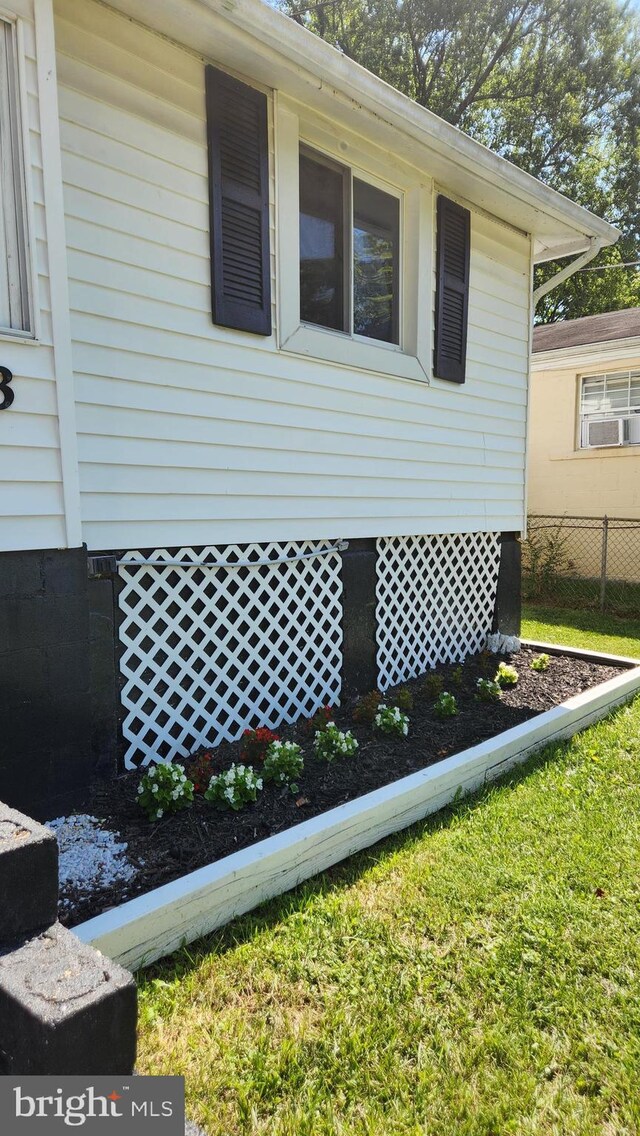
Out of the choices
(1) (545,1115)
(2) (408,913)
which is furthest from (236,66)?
(1) (545,1115)

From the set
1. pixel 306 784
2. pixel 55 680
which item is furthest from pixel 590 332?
pixel 55 680

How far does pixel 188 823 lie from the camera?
2.88 m

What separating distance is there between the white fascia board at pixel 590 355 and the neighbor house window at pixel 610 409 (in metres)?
0.30

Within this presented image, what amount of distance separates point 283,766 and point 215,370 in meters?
2.06

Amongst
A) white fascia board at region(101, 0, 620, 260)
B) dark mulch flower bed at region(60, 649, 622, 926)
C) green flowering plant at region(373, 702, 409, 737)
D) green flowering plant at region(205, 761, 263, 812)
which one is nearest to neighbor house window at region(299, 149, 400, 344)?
white fascia board at region(101, 0, 620, 260)

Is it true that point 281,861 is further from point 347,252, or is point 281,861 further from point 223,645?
point 347,252

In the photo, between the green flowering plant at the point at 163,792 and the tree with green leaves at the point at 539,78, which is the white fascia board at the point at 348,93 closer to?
the green flowering plant at the point at 163,792

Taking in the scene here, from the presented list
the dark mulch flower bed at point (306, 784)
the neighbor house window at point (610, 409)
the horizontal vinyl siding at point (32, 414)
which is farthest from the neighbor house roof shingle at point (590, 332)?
the horizontal vinyl siding at point (32, 414)

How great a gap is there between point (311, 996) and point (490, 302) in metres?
5.11

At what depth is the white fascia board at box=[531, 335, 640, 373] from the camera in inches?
379

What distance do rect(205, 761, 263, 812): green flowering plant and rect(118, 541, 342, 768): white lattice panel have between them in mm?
579

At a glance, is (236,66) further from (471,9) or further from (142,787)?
(471,9)

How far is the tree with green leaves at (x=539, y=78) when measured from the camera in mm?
18500

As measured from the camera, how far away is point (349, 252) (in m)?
4.28
